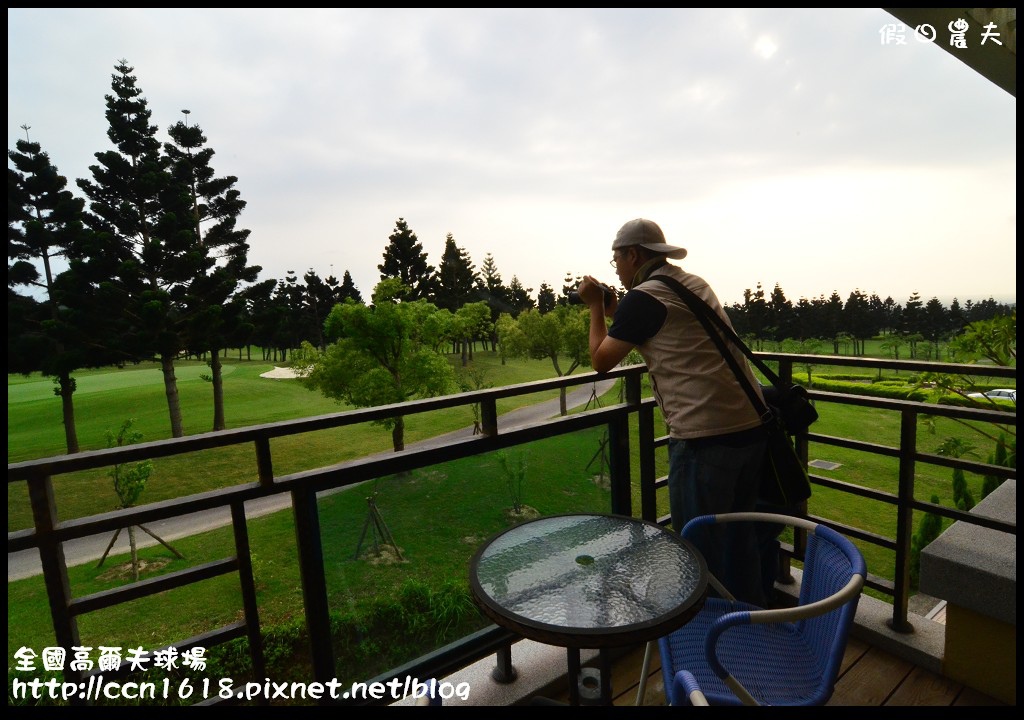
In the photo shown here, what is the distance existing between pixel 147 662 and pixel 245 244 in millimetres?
28918

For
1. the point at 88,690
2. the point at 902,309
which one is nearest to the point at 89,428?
the point at 88,690

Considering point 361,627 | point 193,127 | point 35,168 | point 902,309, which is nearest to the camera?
point 361,627

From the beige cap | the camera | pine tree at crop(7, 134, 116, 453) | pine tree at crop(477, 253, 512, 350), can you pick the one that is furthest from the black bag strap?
pine tree at crop(477, 253, 512, 350)

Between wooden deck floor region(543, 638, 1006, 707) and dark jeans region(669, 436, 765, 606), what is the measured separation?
1.61 ft

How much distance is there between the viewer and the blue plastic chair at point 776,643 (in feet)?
3.50

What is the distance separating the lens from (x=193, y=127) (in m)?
24.5

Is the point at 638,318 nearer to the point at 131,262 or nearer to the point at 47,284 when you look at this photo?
the point at 131,262

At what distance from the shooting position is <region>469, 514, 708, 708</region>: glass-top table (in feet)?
3.68

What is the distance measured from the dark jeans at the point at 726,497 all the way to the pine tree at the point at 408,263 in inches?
1441

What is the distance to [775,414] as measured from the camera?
165cm

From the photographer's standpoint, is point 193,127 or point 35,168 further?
point 193,127

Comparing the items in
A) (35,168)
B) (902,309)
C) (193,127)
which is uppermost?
(193,127)

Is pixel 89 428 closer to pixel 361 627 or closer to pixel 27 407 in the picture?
pixel 27 407

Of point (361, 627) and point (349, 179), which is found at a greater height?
point (349, 179)
